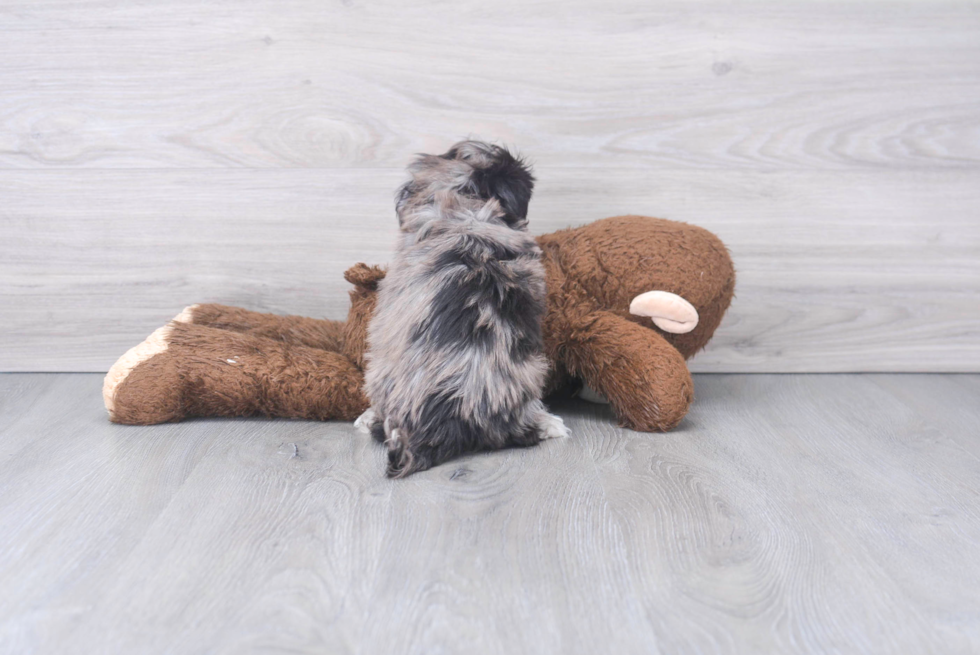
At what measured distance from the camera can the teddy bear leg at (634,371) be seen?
1022 mm

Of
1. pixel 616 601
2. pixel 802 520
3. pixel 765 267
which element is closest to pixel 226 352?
pixel 616 601

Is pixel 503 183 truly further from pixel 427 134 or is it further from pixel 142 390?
pixel 142 390

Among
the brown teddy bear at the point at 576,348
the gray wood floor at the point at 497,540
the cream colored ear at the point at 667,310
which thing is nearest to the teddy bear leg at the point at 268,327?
the brown teddy bear at the point at 576,348

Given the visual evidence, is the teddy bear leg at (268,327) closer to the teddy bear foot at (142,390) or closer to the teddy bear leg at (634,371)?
the teddy bear foot at (142,390)

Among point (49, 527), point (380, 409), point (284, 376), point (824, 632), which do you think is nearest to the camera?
point (824, 632)

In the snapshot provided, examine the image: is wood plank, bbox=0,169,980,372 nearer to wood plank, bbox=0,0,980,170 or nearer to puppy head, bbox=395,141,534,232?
wood plank, bbox=0,0,980,170

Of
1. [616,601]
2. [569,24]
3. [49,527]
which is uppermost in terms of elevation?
[569,24]

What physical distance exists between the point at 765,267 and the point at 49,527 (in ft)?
3.87

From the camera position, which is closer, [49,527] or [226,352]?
[49,527]

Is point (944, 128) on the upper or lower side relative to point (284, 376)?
upper

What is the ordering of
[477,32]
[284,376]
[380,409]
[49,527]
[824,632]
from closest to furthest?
[824,632] < [49,527] < [380,409] < [284,376] < [477,32]

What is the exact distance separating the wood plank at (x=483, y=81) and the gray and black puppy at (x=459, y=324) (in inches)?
10.9

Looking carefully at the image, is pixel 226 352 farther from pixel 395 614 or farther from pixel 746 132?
pixel 746 132

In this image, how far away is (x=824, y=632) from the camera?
616 mm
